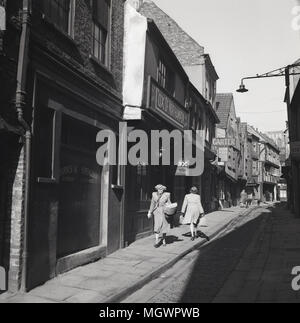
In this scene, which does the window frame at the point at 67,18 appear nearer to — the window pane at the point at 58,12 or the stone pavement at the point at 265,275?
the window pane at the point at 58,12

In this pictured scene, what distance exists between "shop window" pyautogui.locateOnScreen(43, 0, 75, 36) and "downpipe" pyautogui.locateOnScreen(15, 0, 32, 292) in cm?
98

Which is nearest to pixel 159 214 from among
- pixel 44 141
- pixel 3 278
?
pixel 44 141

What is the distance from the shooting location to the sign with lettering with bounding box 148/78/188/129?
11.7 m

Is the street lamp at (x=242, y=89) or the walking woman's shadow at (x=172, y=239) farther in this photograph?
the street lamp at (x=242, y=89)

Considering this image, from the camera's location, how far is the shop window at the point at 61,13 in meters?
7.54

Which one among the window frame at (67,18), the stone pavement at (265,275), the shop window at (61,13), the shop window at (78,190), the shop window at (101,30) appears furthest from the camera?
the shop window at (101,30)

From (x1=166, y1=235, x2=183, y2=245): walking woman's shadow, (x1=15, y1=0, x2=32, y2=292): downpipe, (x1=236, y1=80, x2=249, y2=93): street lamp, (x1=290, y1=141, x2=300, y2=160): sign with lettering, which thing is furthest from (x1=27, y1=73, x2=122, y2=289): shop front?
(x1=290, y1=141, x2=300, y2=160): sign with lettering

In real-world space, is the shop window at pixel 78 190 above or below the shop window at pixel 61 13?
below

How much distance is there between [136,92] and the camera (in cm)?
1103

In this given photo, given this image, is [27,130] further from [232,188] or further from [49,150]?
[232,188]

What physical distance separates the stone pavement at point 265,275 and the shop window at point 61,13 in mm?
5797

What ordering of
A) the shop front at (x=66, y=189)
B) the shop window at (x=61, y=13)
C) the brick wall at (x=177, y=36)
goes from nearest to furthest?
1. the shop front at (x=66, y=189)
2. the shop window at (x=61, y=13)
3. the brick wall at (x=177, y=36)

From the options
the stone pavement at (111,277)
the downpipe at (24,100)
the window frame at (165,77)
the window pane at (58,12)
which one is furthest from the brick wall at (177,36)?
the downpipe at (24,100)

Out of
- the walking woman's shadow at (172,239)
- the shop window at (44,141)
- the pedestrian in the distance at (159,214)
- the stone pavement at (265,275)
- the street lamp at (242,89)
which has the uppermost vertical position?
the street lamp at (242,89)
